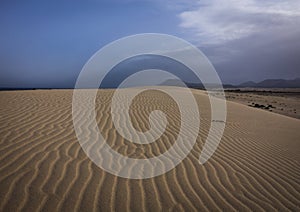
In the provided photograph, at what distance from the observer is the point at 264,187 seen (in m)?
3.95

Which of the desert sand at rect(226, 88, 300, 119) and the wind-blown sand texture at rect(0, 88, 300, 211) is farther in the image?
the desert sand at rect(226, 88, 300, 119)

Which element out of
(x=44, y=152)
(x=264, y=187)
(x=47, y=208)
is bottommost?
(x=264, y=187)

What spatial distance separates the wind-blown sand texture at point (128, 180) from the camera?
10.4 feet

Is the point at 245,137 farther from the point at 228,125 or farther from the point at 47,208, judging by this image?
the point at 47,208

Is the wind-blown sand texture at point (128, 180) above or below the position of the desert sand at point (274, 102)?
above

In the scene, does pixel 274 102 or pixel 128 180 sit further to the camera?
pixel 274 102

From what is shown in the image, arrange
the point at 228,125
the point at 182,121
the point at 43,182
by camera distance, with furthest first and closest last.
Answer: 1. the point at 228,125
2. the point at 182,121
3. the point at 43,182

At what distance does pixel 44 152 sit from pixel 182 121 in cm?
475

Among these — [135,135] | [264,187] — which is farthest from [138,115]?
[264,187]

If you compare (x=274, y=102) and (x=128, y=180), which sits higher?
(x=128, y=180)

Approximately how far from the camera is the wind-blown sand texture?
3.17 m

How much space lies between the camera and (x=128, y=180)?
12.5 ft

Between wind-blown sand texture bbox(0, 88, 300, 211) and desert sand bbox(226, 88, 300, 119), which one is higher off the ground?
wind-blown sand texture bbox(0, 88, 300, 211)

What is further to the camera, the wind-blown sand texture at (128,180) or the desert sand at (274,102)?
the desert sand at (274,102)
